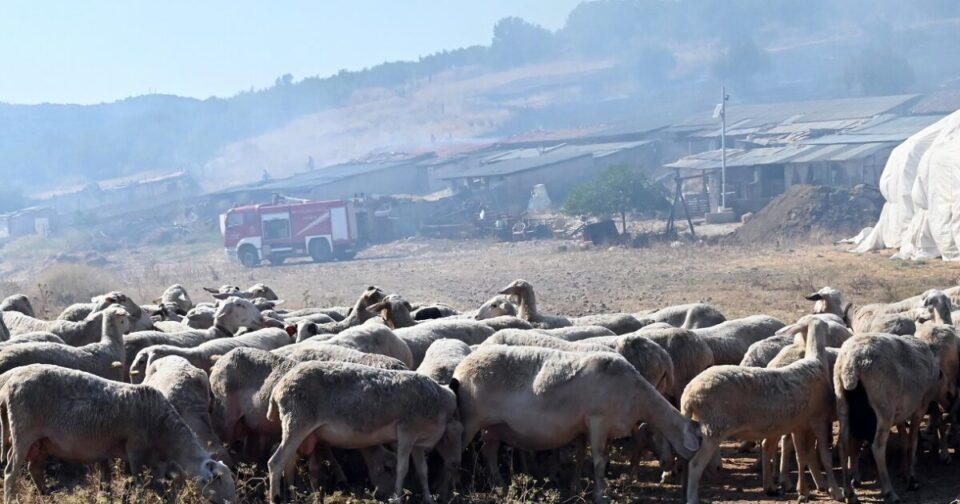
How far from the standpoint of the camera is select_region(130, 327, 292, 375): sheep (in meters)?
11.5

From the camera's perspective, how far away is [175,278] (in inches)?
1684

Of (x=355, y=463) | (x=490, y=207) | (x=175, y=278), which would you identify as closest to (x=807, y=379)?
(x=355, y=463)

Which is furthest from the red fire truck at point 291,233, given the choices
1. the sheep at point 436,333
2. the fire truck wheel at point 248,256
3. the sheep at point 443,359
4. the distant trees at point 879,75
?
the distant trees at point 879,75

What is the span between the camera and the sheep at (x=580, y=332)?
44.6 feet

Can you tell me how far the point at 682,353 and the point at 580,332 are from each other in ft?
5.60

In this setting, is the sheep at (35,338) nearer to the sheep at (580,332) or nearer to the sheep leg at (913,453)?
the sheep at (580,332)

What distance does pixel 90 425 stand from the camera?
30.6ft

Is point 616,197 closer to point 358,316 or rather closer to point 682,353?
point 358,316

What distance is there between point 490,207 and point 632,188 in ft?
36.0

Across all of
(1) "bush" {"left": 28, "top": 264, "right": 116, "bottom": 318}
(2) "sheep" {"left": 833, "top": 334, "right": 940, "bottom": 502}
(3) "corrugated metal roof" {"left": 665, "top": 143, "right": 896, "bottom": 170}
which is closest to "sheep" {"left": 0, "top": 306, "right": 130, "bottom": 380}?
(2) "sheep" {"left": 833, "top": 334, "right": 940, "bottom": 502}

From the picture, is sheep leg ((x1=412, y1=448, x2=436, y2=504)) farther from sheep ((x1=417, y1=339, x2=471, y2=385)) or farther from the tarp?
the tarp

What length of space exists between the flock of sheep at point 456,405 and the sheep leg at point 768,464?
0.01 meters

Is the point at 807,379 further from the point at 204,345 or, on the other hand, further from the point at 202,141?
the point at 202,141

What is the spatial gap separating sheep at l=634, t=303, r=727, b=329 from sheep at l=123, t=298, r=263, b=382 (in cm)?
517
